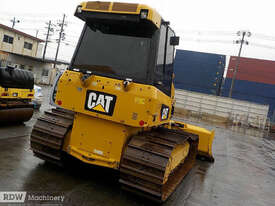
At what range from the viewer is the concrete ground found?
365 cm

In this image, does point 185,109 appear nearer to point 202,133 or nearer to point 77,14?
point 202,133

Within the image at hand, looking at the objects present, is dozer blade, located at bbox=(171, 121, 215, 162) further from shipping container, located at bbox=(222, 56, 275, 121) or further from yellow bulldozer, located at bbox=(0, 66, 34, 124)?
shipping container, located at bbox=(222, 56, 275, 121)

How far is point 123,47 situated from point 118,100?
36.4 inches

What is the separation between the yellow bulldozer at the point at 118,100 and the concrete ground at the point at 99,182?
14.6 inches

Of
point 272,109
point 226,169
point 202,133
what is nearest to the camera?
point 226,169

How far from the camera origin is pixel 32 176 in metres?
3.95

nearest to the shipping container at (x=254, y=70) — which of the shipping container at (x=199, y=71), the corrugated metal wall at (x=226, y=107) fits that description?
the shipping container at (x=199, y=71)

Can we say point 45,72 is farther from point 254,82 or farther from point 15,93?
point 254,82

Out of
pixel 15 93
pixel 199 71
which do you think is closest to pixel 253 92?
pixel 199 71

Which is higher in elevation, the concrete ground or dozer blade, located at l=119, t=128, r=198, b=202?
dozer blade, located at l=119, t=128, r=198, b=202

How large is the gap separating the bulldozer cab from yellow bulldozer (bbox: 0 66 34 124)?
3.68 metres

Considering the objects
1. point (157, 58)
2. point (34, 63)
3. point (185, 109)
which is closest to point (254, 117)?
point (185, 109)

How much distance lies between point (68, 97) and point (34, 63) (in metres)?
29.4

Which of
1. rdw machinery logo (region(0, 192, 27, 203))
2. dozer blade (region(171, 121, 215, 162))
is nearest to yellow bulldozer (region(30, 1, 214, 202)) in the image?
rdw machinery logo (region(0, 192, 27, 203))
